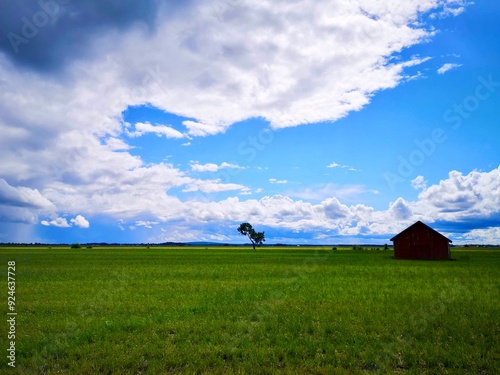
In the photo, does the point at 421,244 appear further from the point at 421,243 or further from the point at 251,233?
the point at 251,233

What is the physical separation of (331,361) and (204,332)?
17.0ft

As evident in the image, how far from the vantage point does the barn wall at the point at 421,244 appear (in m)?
71.7

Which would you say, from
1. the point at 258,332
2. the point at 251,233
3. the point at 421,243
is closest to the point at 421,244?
the point at 421,243

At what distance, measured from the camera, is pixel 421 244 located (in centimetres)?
7288

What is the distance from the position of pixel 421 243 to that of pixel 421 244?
198 millimetres

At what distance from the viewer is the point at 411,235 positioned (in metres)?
74.1

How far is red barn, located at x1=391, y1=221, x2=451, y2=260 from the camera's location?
7166cm

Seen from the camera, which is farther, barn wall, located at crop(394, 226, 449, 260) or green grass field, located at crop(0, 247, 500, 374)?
barn wall, located at crop(394, 226, 449, 260)

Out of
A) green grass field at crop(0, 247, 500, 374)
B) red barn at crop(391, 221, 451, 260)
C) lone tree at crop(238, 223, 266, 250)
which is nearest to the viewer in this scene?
green grass field at crop(0, 247, 500, 374)

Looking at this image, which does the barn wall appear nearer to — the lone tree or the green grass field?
the green grass field

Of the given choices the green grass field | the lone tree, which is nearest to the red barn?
the green grass field

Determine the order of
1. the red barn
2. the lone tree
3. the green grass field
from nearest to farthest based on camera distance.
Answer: the green grass field < the red barn < the lone tree

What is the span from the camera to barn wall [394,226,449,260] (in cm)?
7169

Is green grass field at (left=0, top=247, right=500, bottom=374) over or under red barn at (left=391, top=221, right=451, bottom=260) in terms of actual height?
under
